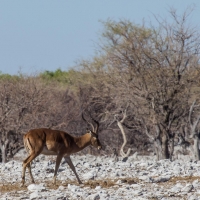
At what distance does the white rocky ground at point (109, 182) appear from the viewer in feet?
39.9

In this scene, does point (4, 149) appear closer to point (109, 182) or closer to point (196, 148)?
point (196, 148)

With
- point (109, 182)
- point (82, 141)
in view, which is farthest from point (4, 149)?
point (109, 182)

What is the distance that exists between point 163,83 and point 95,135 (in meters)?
8.96

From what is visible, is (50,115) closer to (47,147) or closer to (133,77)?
(133,77)

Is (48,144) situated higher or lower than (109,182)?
higher

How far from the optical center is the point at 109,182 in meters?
14.8

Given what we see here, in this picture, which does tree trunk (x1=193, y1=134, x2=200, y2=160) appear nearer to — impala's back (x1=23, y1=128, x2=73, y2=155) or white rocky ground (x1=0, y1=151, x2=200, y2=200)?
white rocky ground (x1=0, y1=151, x2=200, y2=200)

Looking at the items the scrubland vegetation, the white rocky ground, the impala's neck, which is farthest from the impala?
the scrubland vegetation

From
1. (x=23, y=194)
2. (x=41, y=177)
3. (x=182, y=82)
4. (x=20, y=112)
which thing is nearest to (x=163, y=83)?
(x=182, y=82)

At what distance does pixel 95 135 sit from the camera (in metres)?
17.2

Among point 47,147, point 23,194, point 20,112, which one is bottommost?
point 23,194

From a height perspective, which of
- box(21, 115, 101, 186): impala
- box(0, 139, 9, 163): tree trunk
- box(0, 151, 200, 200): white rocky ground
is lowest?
box(0, 151, 200, 200): white rocky ground

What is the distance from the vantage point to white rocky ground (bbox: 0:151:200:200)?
12148 millimetres

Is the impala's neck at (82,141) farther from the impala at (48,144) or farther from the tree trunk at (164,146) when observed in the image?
the tree trunk at (164,146)
